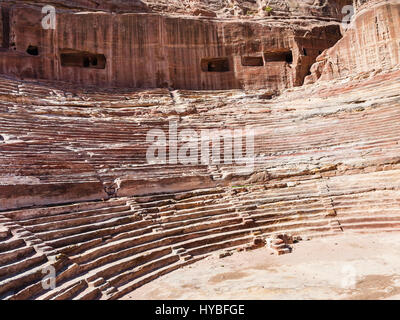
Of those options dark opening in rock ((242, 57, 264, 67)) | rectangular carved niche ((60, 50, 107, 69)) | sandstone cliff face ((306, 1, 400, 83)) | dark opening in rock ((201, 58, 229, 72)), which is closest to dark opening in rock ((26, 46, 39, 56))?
rectangular carved niche ((60, 50, 107, 69))

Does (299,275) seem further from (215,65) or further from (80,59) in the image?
(80,59)

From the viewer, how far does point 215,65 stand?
65.4 feet

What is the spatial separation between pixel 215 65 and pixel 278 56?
359 cm

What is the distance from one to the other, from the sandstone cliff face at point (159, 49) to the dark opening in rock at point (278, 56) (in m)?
0.05

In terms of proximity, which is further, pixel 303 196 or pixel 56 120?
pixel 56 120

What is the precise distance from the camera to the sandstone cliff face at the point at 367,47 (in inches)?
601

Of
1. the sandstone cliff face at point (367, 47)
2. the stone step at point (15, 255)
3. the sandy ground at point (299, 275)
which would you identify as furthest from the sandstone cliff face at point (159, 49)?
the stone step at point (15, 255)

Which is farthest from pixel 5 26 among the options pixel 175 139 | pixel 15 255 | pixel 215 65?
A: pixel 15 255

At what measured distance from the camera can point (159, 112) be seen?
15.1 m

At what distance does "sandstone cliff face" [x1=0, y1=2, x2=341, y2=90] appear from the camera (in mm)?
17047
